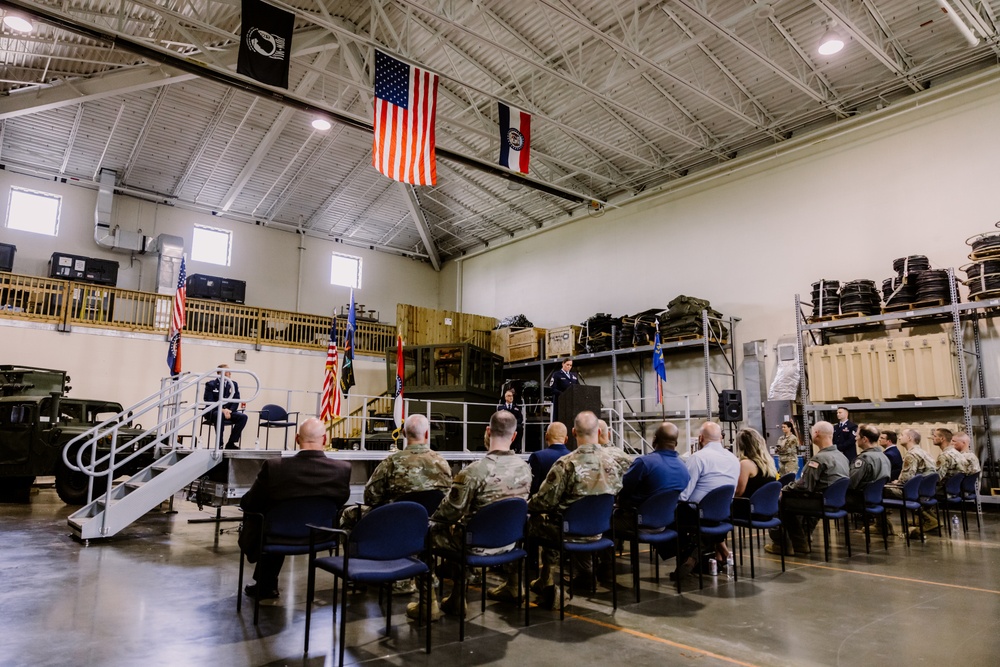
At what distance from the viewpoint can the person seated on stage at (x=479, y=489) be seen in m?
3.96

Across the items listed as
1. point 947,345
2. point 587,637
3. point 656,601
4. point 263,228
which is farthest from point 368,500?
point 263,228

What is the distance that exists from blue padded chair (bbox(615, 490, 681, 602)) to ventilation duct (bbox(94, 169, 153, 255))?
15.6 metres

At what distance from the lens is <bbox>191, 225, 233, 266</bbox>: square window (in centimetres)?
1736

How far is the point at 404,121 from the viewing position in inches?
367

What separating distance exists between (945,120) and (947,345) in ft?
13.3

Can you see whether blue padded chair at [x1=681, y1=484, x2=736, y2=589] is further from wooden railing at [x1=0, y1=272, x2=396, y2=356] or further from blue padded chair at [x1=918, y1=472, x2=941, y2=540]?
wooden railing at [x1=0, y1=272, x2=396, y2=356]

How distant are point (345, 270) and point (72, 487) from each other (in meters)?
11.6

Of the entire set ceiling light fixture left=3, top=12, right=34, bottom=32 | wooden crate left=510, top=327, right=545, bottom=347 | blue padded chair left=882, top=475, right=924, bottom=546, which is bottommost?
blue padded chair left=882, top=475, right=924, bottom=546

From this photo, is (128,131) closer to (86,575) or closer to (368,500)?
(86,575)

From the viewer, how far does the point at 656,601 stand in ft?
14.9

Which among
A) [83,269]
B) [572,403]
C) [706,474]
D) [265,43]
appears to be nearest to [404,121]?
[265,43]

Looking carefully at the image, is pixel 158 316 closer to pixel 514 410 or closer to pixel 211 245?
pixel 211 245

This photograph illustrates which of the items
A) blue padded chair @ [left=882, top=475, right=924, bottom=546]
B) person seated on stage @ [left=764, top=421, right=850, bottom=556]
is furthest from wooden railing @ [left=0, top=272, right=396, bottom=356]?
blue padded chair @ [left=882, top=475, right=924, bottom=546]

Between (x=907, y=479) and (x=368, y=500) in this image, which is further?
(x=907, y=479)
